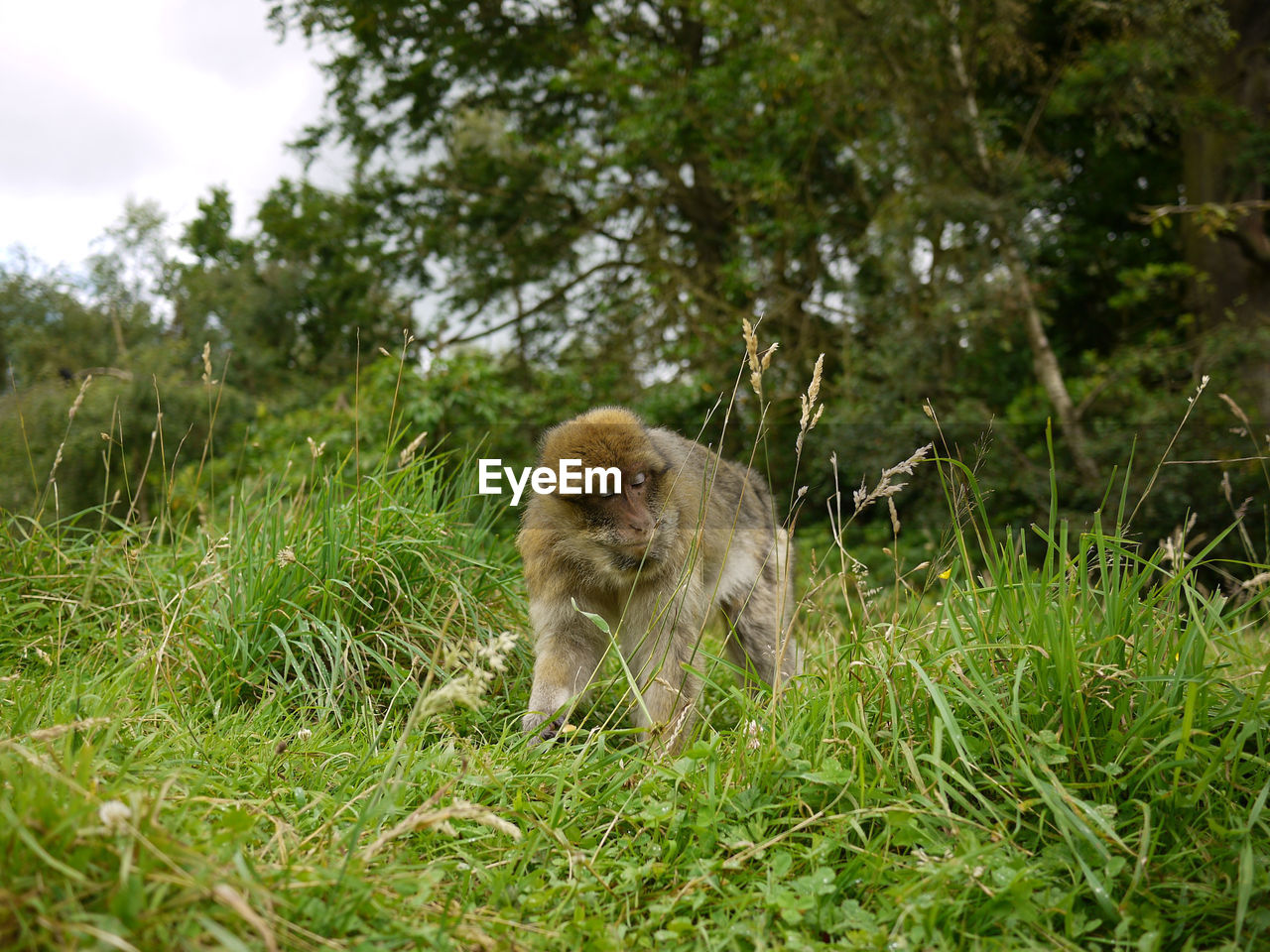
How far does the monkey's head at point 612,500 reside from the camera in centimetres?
302

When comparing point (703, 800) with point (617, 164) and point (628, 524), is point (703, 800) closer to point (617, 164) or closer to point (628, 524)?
point (628, 524)

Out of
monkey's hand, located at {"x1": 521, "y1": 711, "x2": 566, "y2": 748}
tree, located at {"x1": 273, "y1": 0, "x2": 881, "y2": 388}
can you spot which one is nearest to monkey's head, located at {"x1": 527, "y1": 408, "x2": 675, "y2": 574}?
monkey's hand, located at {"x1": 521, "y1": 711, "x2": 566, "y2": 748}

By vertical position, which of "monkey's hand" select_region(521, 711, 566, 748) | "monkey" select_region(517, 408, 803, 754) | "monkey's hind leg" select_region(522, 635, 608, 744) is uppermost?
"monkey" select_region(517, 408, 803, 754)

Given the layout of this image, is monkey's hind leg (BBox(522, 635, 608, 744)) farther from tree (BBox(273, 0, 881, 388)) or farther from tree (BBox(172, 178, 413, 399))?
tree (BBox(172, 178, 413, 399))

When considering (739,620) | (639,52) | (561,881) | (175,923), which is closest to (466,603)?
(739,620)

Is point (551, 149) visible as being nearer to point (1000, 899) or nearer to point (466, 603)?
point (466, 603)

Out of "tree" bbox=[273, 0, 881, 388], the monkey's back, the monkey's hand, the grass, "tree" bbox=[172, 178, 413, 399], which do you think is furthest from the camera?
"tree" bbox=[172, 178, 413, 399]

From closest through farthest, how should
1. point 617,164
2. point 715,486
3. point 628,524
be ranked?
point 628,524, point 715,486, point 617,164

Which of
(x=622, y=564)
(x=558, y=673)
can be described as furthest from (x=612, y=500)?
(x=558, y=673)

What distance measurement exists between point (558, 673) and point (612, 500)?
2.13ft

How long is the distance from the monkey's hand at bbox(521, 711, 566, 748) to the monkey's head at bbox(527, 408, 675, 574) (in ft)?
1.84

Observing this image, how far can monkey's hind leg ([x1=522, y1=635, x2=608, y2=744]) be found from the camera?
9.32 ft

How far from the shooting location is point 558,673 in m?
3.05

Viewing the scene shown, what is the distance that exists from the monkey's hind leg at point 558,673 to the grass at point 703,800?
149 mm
